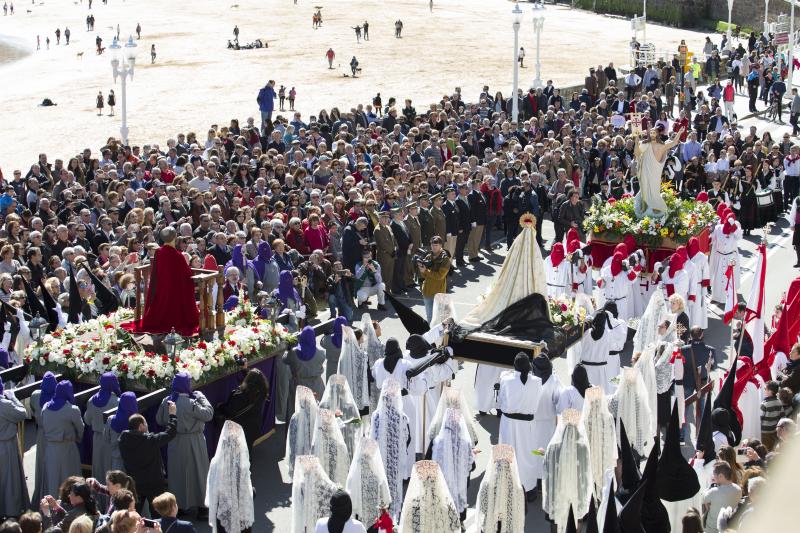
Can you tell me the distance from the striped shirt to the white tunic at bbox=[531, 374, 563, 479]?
1.94m

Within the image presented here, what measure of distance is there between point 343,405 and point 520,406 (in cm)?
175

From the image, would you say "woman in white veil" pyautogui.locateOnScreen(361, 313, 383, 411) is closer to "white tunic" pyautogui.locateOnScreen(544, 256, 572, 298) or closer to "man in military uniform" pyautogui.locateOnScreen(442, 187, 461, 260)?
"white tunic" pyautogui.locateOnScreen(544, 256, 572, 298)

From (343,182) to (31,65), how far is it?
52833mm

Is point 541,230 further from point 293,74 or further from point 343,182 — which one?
point 293,74

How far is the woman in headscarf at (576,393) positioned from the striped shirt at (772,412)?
168 centimetres

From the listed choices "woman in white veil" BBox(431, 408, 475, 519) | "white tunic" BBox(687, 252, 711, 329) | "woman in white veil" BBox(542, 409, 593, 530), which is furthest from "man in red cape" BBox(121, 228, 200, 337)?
"white tunic" BBox(687, 252, 711, 329)

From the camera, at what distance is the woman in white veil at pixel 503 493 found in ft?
28.5

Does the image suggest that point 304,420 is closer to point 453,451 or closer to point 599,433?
point 453,451

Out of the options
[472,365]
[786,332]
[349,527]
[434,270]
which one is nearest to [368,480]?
[349,527]

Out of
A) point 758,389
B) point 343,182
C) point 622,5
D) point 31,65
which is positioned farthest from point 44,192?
point 622,5

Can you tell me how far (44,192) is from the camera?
784 inches

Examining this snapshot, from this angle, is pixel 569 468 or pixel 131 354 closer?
pixel 569 468

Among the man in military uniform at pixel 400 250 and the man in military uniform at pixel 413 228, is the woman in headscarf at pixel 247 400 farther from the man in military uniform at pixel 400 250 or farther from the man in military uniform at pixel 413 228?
the man in military uniform at pixel 413 228

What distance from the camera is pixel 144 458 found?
9781 mm
